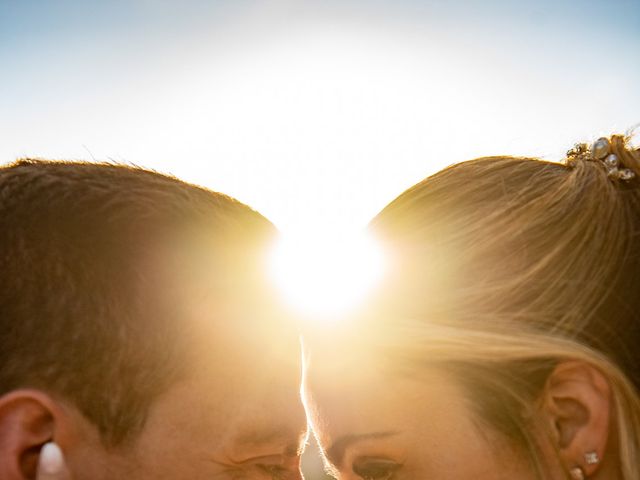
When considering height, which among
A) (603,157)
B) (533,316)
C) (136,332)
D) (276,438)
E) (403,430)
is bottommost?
(276,438)

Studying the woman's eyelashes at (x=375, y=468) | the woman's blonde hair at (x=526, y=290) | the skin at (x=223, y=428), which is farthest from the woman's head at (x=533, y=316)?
the skin at (x=223, y=428)

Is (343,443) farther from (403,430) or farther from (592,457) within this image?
(592,457)

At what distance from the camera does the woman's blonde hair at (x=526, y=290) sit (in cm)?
232

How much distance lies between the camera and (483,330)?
94.6 inches

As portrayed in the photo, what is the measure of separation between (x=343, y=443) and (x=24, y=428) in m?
1.23

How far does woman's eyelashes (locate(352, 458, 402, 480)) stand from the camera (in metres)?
2.61

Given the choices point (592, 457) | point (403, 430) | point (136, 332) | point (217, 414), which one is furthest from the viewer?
point (217, 414)

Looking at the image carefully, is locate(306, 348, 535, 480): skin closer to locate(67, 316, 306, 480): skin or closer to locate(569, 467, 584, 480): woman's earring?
locate(569, 467, 584, 480): woman's earring

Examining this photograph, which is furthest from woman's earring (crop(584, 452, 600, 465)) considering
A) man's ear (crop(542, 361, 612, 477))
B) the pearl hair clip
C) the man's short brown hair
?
the man's short brown hair

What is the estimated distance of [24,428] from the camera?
2.28m

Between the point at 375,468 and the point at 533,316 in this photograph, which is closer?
the point at 533,316

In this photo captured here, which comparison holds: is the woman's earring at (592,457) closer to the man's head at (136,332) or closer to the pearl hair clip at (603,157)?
the pearl hair clip at (603,157)

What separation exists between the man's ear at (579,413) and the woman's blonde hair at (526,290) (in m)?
0.04

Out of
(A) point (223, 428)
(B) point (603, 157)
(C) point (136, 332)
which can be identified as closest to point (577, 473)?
(B) point (603, 157)
